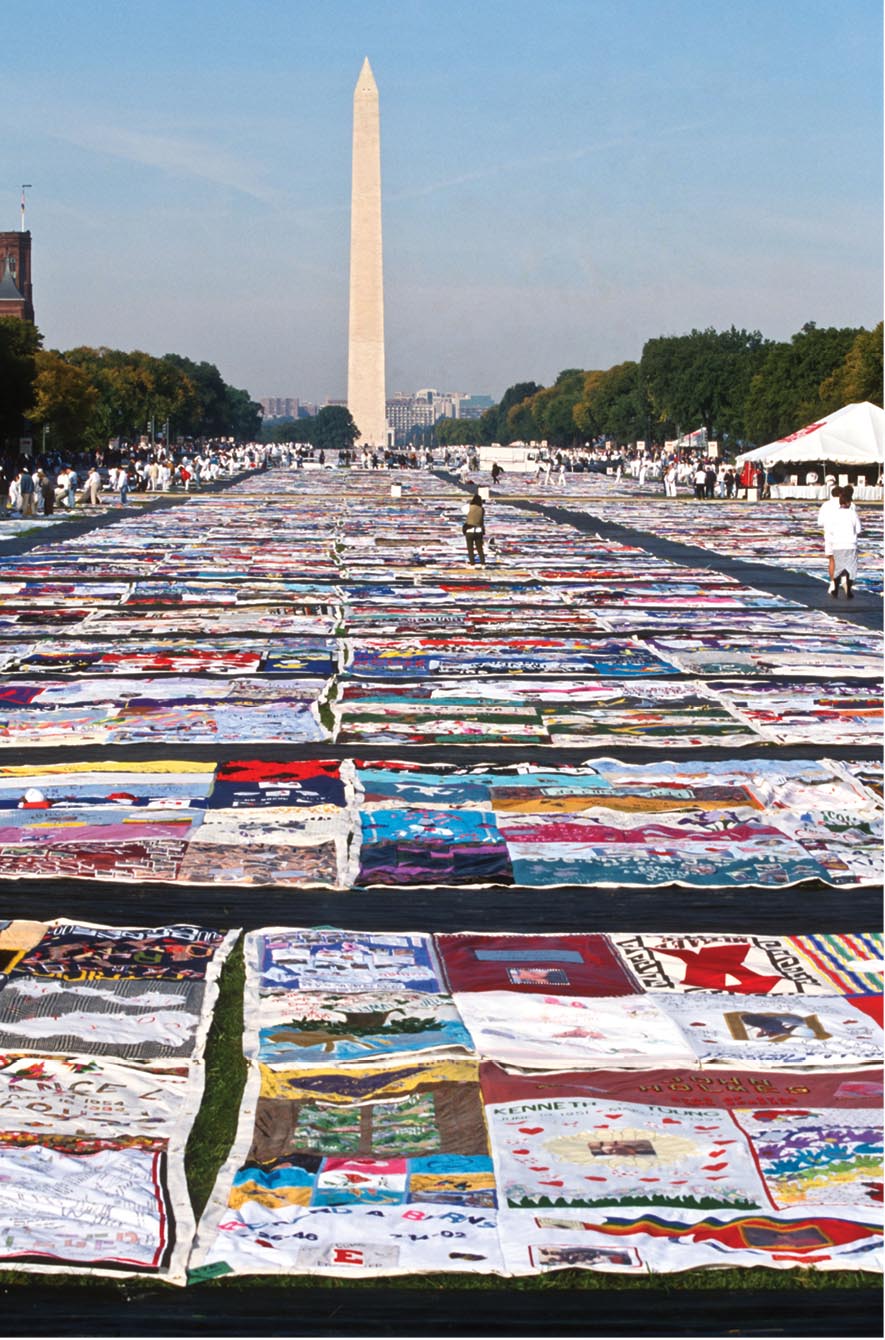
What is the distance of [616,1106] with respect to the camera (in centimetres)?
633

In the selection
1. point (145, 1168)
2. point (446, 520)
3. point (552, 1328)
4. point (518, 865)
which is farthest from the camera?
point (446, 520)

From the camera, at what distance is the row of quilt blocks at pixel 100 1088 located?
5.46 meters

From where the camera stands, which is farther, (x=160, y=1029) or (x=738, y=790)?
(x=738, y=790)

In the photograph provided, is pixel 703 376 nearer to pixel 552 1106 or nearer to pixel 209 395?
pixel 209 395

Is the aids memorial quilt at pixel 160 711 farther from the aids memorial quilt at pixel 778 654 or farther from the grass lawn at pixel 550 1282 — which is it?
the grass lawn at pixel 550 1282

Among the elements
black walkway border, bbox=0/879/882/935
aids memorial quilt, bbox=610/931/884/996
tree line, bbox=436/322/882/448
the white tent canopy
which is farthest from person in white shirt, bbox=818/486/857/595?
tree line, bbox=436/322/882/448

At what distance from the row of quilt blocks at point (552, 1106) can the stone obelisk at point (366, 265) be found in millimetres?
89954

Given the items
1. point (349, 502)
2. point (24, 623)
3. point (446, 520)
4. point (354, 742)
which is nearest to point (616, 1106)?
point (354, 742)

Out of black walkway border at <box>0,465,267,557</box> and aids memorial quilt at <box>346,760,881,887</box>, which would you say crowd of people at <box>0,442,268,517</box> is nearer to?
black walkway border at <box>0,465,267,557</box>

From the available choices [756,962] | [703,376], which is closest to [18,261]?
[703,376]

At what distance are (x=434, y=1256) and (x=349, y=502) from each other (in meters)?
49.8

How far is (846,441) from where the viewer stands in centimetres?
4694

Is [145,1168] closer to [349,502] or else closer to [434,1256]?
[434,1256]

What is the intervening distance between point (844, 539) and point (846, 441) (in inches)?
963
